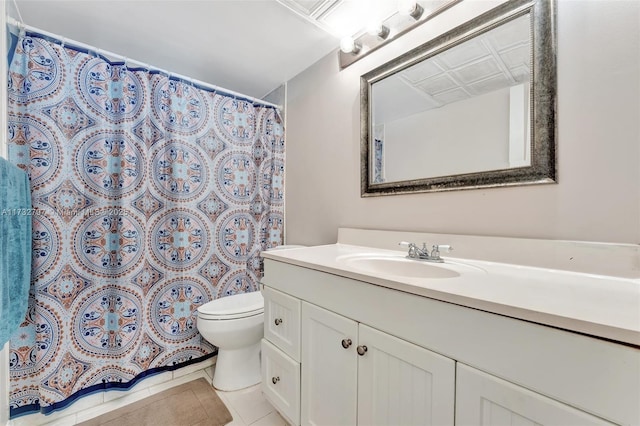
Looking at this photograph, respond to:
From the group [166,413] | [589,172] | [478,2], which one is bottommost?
[166,413]

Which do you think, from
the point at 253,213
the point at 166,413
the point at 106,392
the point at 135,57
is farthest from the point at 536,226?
the point at 135,57

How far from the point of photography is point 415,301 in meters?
0.68

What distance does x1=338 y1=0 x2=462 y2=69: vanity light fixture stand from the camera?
113 centimetres

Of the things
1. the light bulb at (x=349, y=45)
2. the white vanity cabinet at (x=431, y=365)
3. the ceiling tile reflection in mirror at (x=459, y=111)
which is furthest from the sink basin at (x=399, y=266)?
the light bulb at (x=349, y=45)

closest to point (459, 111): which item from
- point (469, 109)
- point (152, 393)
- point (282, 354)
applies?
point (469, 109)

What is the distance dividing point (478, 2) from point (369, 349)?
136 centimetres

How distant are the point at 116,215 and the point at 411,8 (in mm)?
1814

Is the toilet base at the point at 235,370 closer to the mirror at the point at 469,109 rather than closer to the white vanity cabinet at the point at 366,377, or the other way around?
the white vanity cabinet at the point at 366,377

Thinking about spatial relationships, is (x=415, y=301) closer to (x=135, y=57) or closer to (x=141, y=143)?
(x=141, y=143)

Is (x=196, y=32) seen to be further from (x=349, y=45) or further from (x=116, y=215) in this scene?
(x=116, y=215)

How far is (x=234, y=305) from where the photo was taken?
1556 mm

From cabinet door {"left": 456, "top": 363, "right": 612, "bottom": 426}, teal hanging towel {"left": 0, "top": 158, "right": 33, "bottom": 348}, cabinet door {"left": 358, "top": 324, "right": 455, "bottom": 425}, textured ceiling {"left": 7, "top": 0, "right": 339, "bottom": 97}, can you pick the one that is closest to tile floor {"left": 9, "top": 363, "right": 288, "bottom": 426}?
teal hanging towel {"left": 0, "top": 158, "right": 33, "bottom": 348}

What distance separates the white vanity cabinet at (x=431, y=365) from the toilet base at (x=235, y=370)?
46cm

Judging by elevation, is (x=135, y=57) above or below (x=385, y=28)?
above
